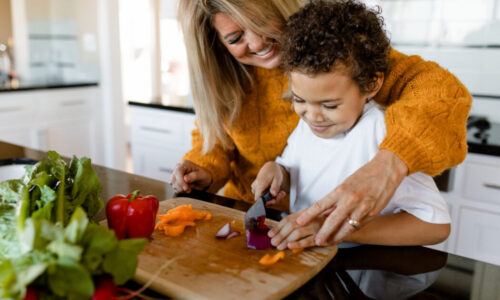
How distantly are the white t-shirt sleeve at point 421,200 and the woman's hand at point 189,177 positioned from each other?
61cm

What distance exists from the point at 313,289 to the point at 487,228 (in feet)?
4.42

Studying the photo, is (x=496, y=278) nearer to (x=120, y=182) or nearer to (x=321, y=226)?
(x=321, y=226)

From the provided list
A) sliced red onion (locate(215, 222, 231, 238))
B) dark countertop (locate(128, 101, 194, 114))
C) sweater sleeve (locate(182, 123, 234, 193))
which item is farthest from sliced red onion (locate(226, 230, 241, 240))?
dark countertop (locate(128, 101, 194, 114))

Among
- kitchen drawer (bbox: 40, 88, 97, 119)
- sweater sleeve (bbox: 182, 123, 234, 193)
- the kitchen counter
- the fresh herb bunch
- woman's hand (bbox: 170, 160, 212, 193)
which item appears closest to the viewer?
the fresh herb bunch

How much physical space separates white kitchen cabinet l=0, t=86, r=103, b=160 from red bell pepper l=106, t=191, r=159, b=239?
2592 mm

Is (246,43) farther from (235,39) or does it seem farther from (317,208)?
(317,208)

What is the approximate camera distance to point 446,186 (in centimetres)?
188

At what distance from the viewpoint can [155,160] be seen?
279cm

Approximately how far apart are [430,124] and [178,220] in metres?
0.59

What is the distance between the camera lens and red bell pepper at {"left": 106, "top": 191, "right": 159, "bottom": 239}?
0.95 metres

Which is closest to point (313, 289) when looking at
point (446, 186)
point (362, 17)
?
point (362, 17)

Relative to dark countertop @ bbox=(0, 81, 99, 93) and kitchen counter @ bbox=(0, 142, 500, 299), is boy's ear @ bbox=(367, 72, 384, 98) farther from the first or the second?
dark countertop @ bbox=(0, 81, 99, 93)

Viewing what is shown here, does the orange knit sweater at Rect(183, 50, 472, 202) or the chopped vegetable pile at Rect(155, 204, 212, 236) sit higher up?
the orange knit sweater at Rect(183, 50, 472, 202)

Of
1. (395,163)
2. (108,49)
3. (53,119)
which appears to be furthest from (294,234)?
(108,49)
